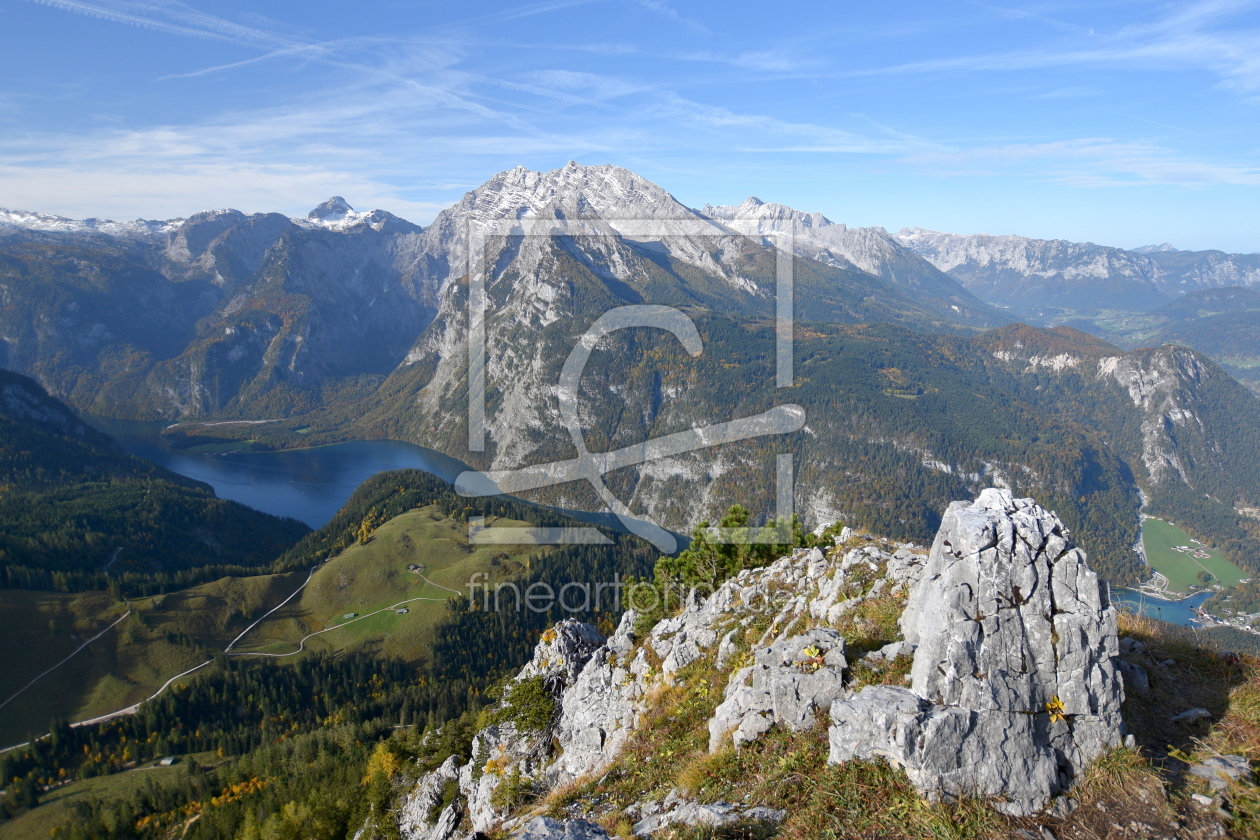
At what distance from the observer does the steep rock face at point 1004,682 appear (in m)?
13.1

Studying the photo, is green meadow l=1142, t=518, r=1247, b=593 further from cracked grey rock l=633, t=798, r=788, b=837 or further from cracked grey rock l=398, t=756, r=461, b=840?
cracked grey rock l=633, t=798, r=788, b=837

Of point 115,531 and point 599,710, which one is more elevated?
point 599,710

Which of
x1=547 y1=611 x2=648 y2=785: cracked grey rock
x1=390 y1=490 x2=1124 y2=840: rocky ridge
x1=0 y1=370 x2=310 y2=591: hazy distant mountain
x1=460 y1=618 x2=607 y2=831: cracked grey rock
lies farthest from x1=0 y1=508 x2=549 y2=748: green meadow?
x1=390 y1=490 x2=1124 y2=840: rocky ridge

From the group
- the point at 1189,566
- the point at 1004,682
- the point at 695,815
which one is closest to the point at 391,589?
the point at 695,815

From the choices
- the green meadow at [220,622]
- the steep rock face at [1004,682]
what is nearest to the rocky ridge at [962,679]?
the steep rock face at [1004,682]

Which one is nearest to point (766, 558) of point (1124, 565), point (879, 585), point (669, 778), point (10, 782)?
point (879, 585)

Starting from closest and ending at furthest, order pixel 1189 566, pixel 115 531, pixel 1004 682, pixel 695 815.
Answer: pixel 1004 682, pixel 695 815, pixel 115 531, pixel 1189 566

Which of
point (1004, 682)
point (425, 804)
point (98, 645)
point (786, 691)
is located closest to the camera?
point (1004, 682)

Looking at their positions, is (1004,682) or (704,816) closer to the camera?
(1004,682)

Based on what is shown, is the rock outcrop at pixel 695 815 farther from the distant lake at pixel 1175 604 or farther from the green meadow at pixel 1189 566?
the green meadow at pixel 1189 566

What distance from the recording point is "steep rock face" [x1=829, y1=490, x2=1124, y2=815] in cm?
1312

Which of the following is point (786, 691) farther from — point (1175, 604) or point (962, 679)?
point (1175, 604)

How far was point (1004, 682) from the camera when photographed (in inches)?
545

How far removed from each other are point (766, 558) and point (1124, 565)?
647 feet
